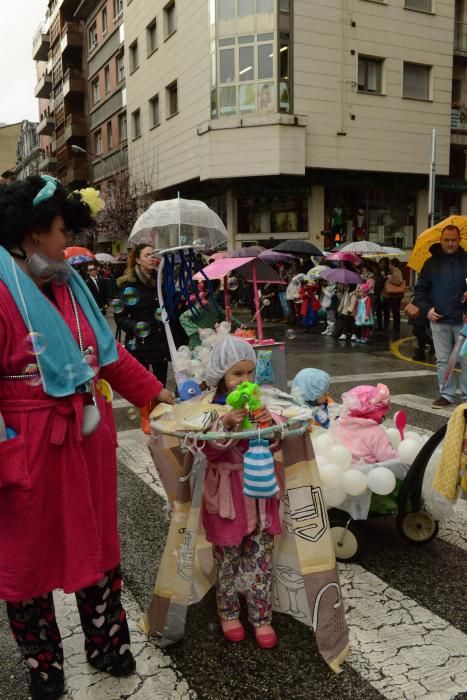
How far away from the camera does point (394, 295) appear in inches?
602

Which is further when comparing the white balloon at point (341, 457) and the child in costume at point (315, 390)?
the child in costume at point (315, 390)

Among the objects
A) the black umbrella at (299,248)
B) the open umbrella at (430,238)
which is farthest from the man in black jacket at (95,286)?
the black umbrella at (299,248)

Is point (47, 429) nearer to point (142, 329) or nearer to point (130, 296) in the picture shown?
point (142, 329)

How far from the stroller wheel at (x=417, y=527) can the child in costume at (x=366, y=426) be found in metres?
0.35

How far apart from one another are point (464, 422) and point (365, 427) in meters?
0.63

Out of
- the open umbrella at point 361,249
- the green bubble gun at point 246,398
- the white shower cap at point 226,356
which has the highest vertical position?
the open umbrella at point 361,249

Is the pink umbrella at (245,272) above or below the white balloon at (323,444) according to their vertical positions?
above

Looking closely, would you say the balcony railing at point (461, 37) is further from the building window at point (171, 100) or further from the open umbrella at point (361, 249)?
the open umbrella at point (361, 249)

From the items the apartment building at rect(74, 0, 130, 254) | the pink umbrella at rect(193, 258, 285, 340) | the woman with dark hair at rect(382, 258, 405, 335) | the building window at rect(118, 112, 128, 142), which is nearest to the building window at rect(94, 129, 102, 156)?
the apartment building at rect(74, 0, 130, 254)

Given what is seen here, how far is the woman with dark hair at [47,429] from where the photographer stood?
2.14 m

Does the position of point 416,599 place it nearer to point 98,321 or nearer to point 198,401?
point 198,401

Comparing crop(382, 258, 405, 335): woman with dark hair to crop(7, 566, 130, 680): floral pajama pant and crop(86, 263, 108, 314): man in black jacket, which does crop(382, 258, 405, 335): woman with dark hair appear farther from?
crop(7, 566, 130, 680): floral pajama pant

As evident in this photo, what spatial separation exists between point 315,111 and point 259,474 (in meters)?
23.5

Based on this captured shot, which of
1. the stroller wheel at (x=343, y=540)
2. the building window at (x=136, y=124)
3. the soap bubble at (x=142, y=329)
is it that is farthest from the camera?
the building window at (x=136, y=124)
